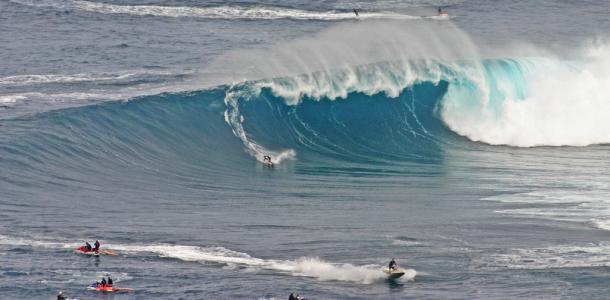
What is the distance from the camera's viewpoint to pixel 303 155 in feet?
172

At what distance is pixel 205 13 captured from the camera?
7888cm

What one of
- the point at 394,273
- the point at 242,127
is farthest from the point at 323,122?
the point at 394,273

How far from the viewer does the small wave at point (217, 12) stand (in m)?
78.4

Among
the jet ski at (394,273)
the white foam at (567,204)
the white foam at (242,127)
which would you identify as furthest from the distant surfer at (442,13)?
the jet ski at (394,273)

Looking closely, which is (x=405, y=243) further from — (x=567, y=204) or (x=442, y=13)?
(x=442, y=13)

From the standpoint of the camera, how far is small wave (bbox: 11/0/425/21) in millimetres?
78375

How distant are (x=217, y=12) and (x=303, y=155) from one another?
93.6 feet

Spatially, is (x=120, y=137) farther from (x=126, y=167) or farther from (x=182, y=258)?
(x=182, y=258)

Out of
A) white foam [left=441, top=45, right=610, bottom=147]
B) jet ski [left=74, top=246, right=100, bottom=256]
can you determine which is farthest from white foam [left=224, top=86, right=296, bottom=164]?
jet ski [left=74, top=246, right=100, bottom=256]

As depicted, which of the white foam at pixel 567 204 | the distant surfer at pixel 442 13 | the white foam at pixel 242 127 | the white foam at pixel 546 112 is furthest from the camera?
the distant surfer at pixel 442 13

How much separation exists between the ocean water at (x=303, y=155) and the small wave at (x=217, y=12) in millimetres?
688

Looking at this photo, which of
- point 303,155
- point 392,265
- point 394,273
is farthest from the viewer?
point 303,155

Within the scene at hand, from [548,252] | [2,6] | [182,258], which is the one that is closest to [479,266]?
[548,252]

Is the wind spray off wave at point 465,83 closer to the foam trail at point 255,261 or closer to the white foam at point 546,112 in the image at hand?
the white foam at point 546,112
